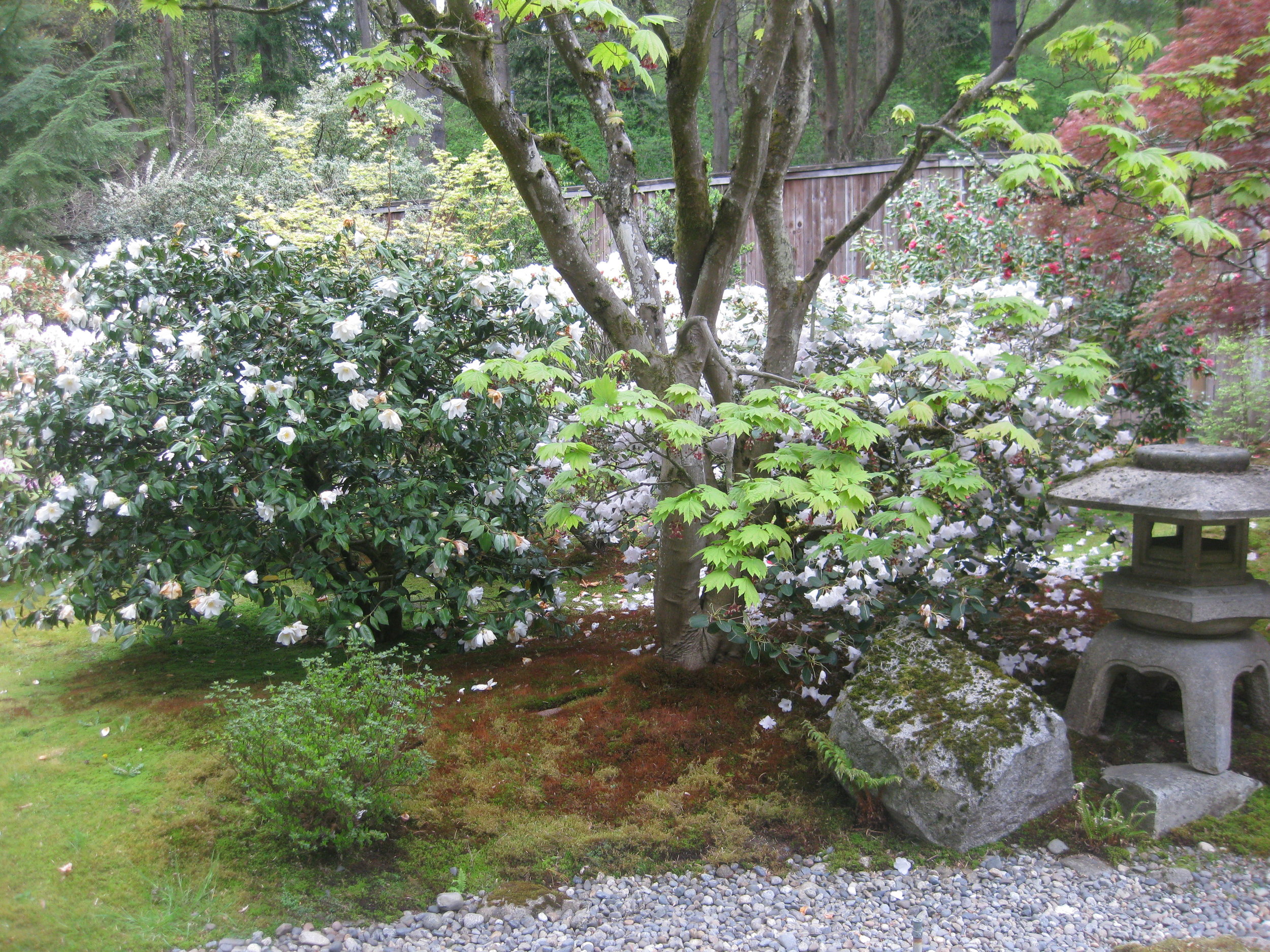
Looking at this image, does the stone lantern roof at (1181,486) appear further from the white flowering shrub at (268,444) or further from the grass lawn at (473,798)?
the white flowering shrub at (268,444)

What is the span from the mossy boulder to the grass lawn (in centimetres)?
10

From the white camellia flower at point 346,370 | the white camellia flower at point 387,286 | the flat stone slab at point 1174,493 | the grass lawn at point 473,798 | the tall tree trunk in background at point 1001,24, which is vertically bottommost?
the grass lawn at point 473,798

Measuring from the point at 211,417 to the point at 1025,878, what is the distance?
326cm

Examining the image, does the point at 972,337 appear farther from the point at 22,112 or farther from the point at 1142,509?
the point at 22,112

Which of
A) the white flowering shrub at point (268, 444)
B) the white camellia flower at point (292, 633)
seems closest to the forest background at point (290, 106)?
the white flowering shrub at point (268, 444)

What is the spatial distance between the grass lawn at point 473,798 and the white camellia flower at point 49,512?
2.75 ft

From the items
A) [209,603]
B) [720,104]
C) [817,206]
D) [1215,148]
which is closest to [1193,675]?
[1215,148]

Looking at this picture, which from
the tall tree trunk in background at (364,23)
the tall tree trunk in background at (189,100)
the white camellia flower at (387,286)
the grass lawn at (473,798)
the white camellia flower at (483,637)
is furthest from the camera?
the tall tree trunk in background at (189,100)

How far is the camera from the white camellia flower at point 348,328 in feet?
11.2

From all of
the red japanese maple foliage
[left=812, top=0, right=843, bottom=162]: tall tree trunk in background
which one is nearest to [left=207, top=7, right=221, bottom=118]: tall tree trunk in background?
[left=812, top=0, right=843, bottom=162]: tall tree trunk in background

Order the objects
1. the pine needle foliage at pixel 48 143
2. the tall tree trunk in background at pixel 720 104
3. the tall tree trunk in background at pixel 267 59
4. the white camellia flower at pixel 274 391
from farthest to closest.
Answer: the tall tree trunk in background at pixel 267 59 < the tall tree trunk in background at pixel 720 104 < the pine needle foliage at pixel 48 143 < the white camellia flower at pixel 274 391

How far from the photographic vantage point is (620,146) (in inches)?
144

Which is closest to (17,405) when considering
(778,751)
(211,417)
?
(211,417)

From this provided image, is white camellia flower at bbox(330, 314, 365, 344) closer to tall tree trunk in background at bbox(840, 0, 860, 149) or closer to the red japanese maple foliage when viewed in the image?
the red japanese maple foliage
